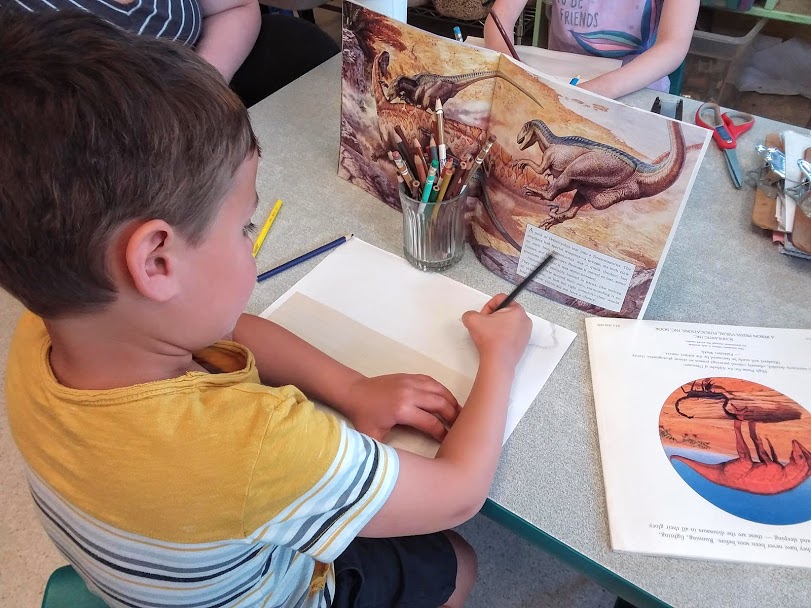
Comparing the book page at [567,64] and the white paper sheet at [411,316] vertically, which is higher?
the book page at [567,64]

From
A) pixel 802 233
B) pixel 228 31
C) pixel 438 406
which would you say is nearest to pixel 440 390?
pixel 438 406

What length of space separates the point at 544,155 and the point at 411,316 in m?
0.24

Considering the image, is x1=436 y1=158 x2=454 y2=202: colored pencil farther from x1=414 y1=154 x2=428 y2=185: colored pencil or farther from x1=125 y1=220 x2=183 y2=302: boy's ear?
x1=125 y1=220 x2=183 y2=302: boy's ear

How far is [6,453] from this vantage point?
1260 mm

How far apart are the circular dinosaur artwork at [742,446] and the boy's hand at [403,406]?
210 millimetres

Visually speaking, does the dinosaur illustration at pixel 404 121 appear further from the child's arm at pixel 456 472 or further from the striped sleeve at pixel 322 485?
the striped sleeve at pixel 322 485

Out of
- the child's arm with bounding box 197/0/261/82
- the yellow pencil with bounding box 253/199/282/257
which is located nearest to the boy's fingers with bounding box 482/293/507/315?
the yellow pencil with bounding box 253/199/282/257

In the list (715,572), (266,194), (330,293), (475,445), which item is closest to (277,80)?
(266,194)

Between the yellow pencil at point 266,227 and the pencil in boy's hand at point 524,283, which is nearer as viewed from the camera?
the pencil in boy's hand at point 524,283

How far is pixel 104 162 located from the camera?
1.29ft

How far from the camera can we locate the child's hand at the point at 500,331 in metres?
0.63

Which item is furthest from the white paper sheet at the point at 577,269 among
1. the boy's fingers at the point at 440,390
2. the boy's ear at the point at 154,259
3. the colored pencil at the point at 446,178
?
the boy's ear at the point at 154,259

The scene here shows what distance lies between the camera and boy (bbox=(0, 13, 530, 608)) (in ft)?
1.30

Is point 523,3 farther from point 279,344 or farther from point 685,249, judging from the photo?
point 279,344
